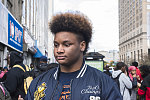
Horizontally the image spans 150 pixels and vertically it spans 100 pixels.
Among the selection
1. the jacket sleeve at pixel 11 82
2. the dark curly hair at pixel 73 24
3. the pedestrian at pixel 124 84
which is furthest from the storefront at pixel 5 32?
the dark curly hair at pixel 73 24

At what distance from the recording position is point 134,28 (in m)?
84.8

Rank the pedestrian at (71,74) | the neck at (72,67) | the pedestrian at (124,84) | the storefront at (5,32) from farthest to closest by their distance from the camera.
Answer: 1. the storefront at (5,32)
2. the pedestrian at (124,84)
3. the neck at (72,67)
4. the pedestrian at (71,74)

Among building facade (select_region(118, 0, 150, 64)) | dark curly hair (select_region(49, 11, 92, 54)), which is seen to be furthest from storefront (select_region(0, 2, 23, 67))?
building facade (select_region(118, 0, 150, 64))

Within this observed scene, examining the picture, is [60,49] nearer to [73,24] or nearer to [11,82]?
[73,24]

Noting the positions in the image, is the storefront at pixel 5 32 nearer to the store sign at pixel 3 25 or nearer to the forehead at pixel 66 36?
the store sign at pixel 3 25

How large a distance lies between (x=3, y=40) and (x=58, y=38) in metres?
10.7

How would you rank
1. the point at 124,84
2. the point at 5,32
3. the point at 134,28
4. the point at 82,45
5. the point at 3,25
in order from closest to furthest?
the point at 82,45 < the point at 124,84 < the point at 3,25 < the point at 5,32 < the point at 134,28

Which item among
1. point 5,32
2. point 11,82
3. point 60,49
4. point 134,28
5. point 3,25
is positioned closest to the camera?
point 60,49

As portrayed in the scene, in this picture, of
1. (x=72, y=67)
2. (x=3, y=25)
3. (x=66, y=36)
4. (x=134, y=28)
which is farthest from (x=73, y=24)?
(x=134, y=28)

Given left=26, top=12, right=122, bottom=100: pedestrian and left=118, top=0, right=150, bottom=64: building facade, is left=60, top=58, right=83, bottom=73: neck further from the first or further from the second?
left=118, top=0, right=150, bottom=64: building facade

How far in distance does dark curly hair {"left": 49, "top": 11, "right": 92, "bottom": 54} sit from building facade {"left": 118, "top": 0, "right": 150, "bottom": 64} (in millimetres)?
60239

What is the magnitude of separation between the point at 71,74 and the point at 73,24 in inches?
21.1

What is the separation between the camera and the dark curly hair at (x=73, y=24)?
86.1 inches

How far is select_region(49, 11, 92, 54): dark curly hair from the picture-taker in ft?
7.18
